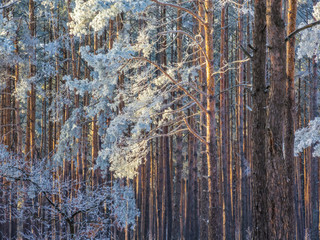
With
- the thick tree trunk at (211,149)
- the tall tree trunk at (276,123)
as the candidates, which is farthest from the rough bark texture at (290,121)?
the thick tree trunk at (211,149)

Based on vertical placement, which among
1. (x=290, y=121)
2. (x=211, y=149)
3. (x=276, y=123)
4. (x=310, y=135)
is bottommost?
(x=211, y=149)

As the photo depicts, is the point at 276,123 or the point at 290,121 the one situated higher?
the point at 290,121

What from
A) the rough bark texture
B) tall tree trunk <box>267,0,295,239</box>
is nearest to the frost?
the rough bark texture

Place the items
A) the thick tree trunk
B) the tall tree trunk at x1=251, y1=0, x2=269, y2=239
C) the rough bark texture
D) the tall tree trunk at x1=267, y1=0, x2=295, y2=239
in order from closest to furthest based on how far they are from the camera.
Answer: the tall tree trunk at x1=267, y1=0, x2=295, y2=239 → the tall tree trunk at x1=251, y1=0, x2=269, y2=239 → the rough bark texture → the thick tree trunk

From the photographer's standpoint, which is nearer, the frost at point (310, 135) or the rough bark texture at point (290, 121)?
the rough bark texture at point (290, 121)

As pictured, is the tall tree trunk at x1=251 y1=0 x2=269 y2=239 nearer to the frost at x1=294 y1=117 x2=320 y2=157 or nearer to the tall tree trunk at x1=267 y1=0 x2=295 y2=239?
the tall tree trunk at x1=267 y1=0 x2=295 y2=239

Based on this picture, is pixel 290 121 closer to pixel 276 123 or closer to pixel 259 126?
pixel 259 126

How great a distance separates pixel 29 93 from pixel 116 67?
8317 millimetres

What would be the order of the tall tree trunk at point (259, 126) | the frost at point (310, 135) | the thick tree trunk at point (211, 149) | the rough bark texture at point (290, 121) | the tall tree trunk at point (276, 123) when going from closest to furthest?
the tall tree trunk at point (276, 123) → the tall tree trunk at point (259, 126) → the rough bark texture at point (290, 121) → the thick tree trunk at point (211, 149) → the frost at point (310, 135)

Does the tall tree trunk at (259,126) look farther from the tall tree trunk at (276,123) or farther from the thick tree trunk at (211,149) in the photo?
the thick tree trunk at (211,149)

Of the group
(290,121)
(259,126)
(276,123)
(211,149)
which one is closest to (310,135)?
(211,149)

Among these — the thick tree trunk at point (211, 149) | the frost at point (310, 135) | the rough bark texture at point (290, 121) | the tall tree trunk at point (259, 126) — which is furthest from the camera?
the frost at point (310, 135)

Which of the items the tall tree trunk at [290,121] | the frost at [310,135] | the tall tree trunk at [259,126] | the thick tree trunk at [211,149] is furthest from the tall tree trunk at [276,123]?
the frost at [310,135]

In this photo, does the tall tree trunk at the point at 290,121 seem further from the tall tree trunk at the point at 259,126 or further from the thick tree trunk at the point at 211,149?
the thick tree trunk at the point at 211,149
